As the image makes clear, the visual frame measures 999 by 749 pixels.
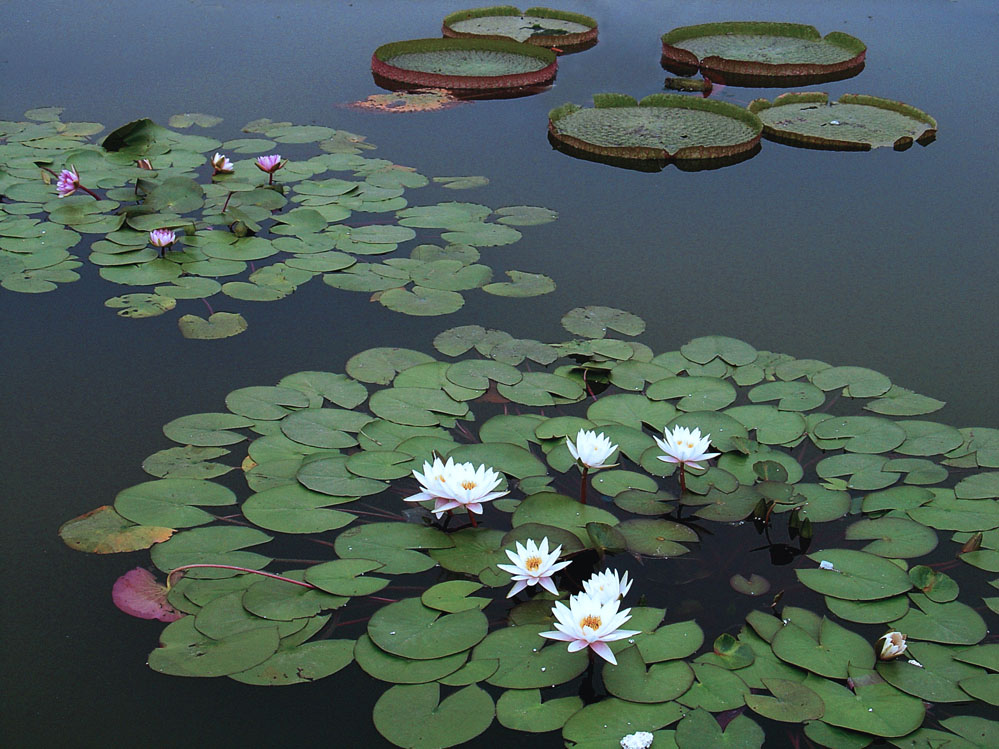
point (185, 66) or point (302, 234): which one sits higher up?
point (185, 66)

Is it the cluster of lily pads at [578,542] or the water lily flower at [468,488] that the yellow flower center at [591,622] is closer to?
the cluster of lily pads at [578,542]

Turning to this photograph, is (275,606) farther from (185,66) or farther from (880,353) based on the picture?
(185,66)

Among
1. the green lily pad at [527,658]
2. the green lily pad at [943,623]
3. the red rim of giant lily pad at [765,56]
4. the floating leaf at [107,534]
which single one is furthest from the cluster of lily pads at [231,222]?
the red rim of giant lily pad at [765,56]

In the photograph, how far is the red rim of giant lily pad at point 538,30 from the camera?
5.73 metres

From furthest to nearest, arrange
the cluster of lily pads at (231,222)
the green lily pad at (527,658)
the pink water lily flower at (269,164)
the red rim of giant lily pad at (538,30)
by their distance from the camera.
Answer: the red rim of giant lily pad at (538,30)
the pink water lily flower at (269,164)
the cluster of lily pads at (231,222)
the green lily pad at (527,658)

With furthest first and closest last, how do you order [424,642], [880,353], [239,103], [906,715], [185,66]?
[185,66] → [239,103] → [880,353] → [424,642] → [906,715]

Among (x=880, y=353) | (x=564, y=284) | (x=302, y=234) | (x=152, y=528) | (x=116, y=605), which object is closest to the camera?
(x=116, y=605)

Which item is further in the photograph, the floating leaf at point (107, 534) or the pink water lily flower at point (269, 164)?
the pink water lily flower at point (269, 164)

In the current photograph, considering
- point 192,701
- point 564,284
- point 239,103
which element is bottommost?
point 192,701

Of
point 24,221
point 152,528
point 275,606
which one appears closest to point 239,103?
point 24,221

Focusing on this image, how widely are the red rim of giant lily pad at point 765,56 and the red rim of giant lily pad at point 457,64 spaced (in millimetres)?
Result: 866

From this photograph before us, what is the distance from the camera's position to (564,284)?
305 cm

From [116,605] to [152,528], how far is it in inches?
8.2

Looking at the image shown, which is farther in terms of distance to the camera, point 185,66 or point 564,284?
point 185,66
